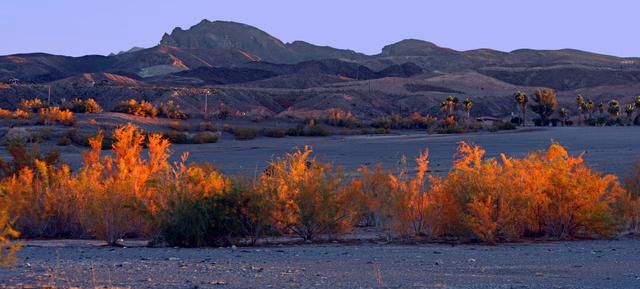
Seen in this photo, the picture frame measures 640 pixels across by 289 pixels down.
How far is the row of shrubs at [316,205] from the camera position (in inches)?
734

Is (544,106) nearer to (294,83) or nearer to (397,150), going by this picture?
(294,83)

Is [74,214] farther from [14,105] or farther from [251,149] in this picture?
[14,105]

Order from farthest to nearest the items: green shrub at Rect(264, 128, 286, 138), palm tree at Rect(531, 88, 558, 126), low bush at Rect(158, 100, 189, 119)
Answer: palm tree at Rect(531, 88, 558, 126) → low bush at Rect(158, 100, 189, 119) → green shrub at Rect(264, 128, 286, 138)

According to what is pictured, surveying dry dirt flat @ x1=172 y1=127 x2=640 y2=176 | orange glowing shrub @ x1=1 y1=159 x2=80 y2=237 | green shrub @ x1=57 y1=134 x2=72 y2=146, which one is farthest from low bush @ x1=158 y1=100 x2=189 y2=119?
orange glowing shrub @ x1=1 y1=159 x2=80 y2=237

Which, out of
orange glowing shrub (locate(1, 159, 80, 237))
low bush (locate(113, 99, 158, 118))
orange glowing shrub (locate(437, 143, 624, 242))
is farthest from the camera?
low bush (locate(113, 99, 158, 118))

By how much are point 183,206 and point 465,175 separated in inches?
232

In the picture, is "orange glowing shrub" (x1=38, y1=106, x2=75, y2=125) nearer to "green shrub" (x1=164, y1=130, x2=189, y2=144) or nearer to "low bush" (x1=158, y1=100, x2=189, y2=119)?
"green shrub" (x1=164, y1=130, x2=189, y2=144)

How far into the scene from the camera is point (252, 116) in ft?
278

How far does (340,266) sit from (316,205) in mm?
3896

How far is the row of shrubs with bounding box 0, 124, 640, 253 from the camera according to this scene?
18656mm

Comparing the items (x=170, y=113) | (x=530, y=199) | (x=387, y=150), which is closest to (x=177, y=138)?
(x=387, y=150)

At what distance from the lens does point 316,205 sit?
18.9 metres

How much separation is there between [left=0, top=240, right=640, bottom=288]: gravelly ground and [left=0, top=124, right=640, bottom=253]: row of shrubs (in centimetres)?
80

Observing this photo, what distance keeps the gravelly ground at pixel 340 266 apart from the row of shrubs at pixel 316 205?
803mm
